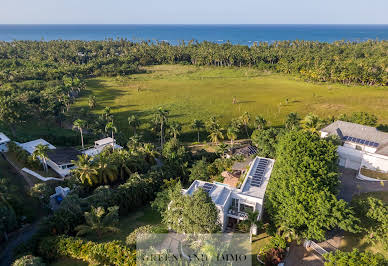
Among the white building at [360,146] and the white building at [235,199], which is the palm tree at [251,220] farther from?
the white building at [360,146]

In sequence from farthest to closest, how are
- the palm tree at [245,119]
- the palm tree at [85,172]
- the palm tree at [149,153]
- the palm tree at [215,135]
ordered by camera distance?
the palm tree at [245,119] → the palm tree at [215,135] → the palm tree at [149,153] → the palm tree at [85,172]

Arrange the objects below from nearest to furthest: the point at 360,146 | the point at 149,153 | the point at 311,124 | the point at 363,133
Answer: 1. the point at 360,146
2. the point at 363,133
3. the point at 311,124
4. the point at 149,153

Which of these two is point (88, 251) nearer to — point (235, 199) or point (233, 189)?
point (235, 199)

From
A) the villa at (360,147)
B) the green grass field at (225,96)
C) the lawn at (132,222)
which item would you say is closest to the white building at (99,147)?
the green grass field at (225,96)

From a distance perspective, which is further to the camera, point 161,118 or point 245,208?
point 161,118

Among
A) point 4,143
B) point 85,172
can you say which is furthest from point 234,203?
point 4,143

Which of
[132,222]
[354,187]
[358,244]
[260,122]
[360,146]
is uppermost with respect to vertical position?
[360,146]

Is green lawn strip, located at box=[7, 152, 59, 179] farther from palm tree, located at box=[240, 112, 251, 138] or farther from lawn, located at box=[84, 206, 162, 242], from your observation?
palm tree, located at box=[240, 112, 251, 138]
